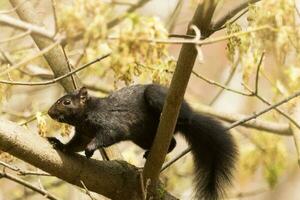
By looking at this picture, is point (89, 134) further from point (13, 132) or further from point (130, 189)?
point (13, 132)

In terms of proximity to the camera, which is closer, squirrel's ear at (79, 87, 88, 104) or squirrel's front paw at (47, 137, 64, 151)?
squirrel's front paw at (47, 137, 64, 151)

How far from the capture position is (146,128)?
3.95m

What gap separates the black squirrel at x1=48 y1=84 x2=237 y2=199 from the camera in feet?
12.8

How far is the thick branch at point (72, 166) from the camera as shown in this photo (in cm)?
301

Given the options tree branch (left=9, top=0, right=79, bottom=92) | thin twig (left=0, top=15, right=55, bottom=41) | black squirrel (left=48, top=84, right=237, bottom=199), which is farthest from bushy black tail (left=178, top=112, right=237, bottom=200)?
thin twig (left=0, top=15, right=55, bottom=41)

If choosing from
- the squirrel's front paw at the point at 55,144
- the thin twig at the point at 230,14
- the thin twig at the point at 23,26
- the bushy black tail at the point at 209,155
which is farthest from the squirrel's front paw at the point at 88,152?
the thin twig at the point at 23,26

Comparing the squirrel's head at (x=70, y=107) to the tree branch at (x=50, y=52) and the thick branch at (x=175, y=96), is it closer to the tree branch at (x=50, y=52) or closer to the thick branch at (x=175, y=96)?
the tree branch at (x=50, y=52)

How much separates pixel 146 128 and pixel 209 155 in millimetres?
398

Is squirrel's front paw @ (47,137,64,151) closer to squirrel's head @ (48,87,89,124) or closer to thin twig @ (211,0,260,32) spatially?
squirrel's head @ (48,87,89,124)

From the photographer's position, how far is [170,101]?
302cm

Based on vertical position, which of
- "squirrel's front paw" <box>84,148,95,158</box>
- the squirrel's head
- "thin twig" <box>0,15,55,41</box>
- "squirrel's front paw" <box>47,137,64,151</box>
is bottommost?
"squirrel's front paw" <box>47,137,64,151</box>

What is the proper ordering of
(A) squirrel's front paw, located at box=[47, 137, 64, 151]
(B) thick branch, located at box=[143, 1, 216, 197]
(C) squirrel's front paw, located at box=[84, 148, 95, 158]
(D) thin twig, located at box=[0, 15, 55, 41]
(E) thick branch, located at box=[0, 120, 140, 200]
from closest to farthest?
1. (D) thin twig, located at box=[0, 15, 55, 41]
2. (B) thick branch, located at box=[143, 1, 216, 197]
3. (E) thick branch, located at box=[0, 120, 140, 200]
4. (A) squirrel's front paw, located at box=[47, 137, 64, 151]
5. (C) squirrel's front paw, located at box=[84, 148, 95, 158]

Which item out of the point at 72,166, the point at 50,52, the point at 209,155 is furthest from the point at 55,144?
the point at 209,155

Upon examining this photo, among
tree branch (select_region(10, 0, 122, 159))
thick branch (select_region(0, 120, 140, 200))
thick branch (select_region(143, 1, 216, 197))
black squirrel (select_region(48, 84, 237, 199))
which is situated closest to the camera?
thick branch (select_region(143, 1, 216, 197))
